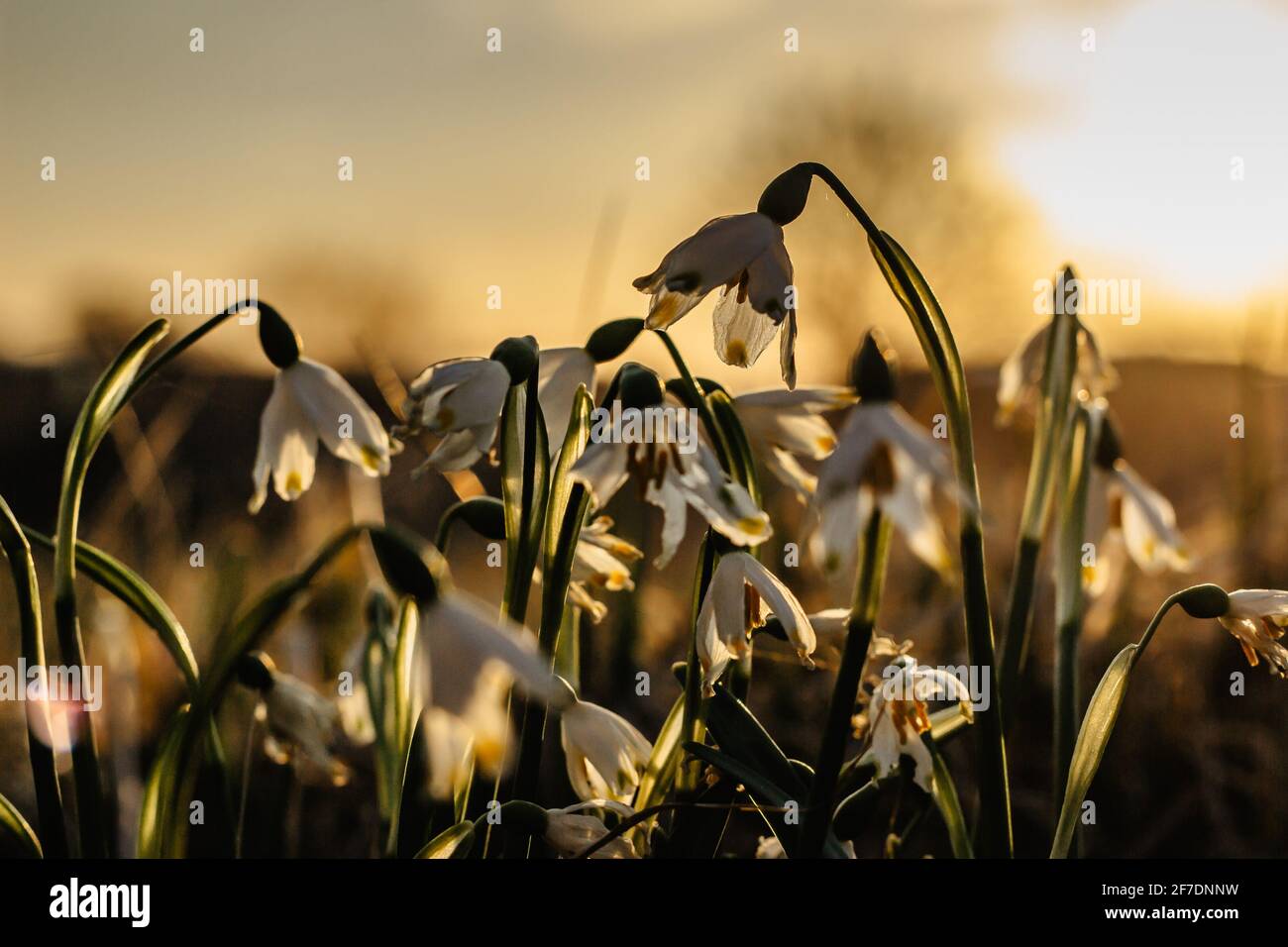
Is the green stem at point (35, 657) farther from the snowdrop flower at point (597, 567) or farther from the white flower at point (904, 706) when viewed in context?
the white flower at point (904, 706)

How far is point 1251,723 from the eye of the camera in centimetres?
218

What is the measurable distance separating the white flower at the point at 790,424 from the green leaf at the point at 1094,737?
26 centimetres

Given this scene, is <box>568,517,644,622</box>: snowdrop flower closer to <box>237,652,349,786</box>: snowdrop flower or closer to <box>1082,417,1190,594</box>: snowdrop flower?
<box>237,652,349,786</box>: snowdrop flower

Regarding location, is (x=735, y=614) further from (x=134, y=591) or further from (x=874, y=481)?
(x=134, y=591)

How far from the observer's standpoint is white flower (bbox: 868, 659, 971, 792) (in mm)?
875

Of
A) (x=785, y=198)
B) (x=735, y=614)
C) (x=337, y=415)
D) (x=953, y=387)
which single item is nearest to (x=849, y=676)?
(x=735, y=614)

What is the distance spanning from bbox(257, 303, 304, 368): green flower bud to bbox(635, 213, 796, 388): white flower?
30cm

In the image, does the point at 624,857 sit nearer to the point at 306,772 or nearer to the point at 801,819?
the point at 801,819

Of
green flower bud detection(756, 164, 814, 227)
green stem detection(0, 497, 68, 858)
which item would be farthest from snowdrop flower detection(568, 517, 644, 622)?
green stem detection(0, 497, 68, 858)

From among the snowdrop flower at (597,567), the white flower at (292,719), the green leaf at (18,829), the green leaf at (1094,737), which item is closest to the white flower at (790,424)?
the snowdrop flower at (597,567)

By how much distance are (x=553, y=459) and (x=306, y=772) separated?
1050 mm

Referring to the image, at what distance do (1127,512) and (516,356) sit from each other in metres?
0.59
